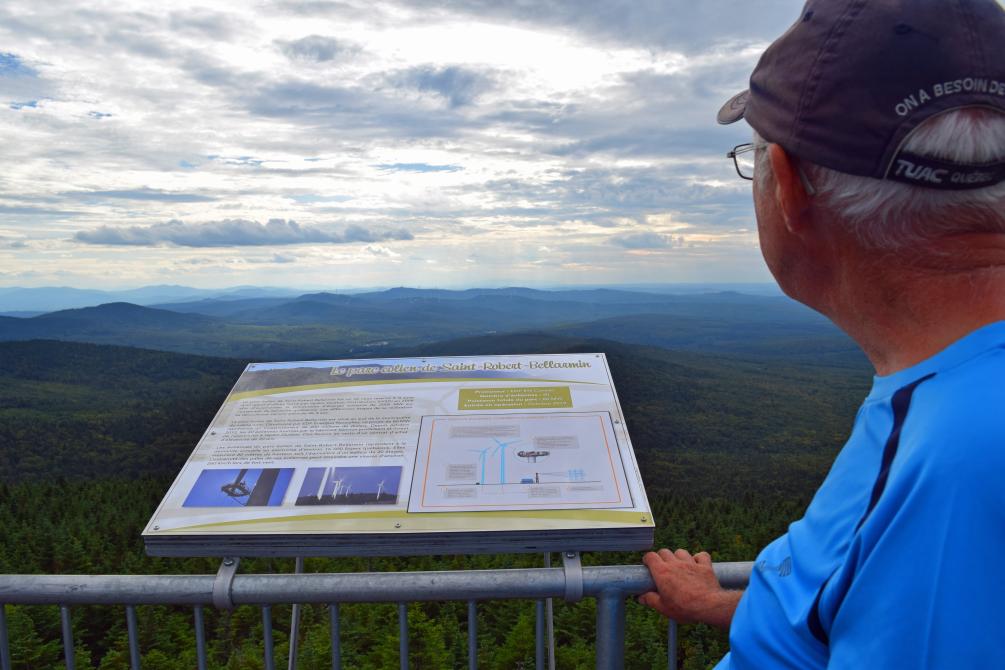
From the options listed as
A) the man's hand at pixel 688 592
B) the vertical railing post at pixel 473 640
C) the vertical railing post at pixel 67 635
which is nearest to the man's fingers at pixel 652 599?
the man's hand at pixel 688 592

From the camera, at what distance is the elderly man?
0.94 m

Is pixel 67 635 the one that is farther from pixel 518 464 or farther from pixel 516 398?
pixel 516 398

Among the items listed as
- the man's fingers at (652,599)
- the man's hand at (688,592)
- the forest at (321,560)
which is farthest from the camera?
the forest at (321,560)

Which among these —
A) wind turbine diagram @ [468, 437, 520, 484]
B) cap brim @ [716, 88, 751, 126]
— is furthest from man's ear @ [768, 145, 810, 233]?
wind turbine diagram @ [468, 437, 520, 484]

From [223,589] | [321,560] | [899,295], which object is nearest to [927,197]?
[899,295]

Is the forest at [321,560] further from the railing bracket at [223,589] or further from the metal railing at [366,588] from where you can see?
the railing bracket at [223,589]

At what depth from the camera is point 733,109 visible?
1.64m

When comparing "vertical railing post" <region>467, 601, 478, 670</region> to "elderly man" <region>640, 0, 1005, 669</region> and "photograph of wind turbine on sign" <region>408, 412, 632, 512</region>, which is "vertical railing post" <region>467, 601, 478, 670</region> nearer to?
"photograph of wind turbine on sign" <region>408, 412, 632, 512</region>

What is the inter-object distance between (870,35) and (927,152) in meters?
0.23

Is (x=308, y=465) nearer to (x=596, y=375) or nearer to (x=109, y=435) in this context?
(x=596, y=375)

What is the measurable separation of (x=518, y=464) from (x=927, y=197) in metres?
1.70

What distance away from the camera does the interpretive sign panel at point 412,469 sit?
233 centimetres

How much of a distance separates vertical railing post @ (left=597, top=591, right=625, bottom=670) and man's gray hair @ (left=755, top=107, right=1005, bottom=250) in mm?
1459

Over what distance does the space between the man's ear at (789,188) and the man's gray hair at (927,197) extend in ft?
0.07
